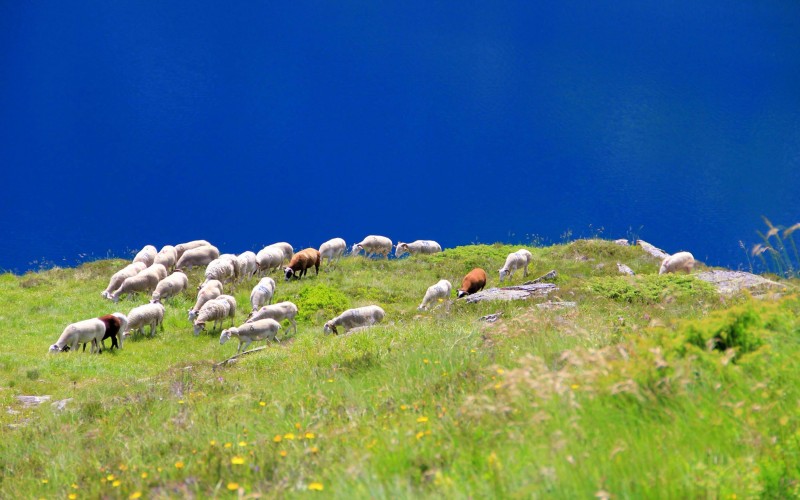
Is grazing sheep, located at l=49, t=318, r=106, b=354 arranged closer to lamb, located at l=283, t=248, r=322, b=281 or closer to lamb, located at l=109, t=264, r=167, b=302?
lamb, located at l=109, t=264, r=167, b=302

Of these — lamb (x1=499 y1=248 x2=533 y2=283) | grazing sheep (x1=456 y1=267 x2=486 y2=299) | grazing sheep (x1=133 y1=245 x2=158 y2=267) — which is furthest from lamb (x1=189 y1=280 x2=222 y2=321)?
lamb (x1=499 y1=248 x2=533 y2=283)

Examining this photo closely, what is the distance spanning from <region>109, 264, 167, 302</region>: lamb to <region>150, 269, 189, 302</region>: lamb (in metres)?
0.88

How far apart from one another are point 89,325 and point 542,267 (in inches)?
676

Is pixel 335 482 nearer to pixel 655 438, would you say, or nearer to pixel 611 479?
pixel 611 479

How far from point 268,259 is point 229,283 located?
2.13 meters

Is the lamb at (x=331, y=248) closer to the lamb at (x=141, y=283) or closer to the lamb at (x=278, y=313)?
the lamb at (x=141, y=283)

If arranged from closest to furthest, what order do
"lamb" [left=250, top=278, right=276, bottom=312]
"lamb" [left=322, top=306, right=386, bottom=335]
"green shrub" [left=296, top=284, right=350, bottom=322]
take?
"lamb" [left=322, top=306, right=386, bottom=335]
"green shrub" [left=296, top=284, right=350, bottom=322]
"lamb" [left=250, top=278, right=276, bottom=312]

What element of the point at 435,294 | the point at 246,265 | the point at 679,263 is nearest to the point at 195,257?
the point at 246,265

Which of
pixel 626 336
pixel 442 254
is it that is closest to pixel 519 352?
pixel 626 336

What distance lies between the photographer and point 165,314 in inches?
876

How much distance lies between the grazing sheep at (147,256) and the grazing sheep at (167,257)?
0.36 m

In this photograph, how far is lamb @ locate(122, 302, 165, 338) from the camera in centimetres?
2020

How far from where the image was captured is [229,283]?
26.7 m

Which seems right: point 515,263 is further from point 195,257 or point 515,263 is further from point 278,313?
point 195,257
